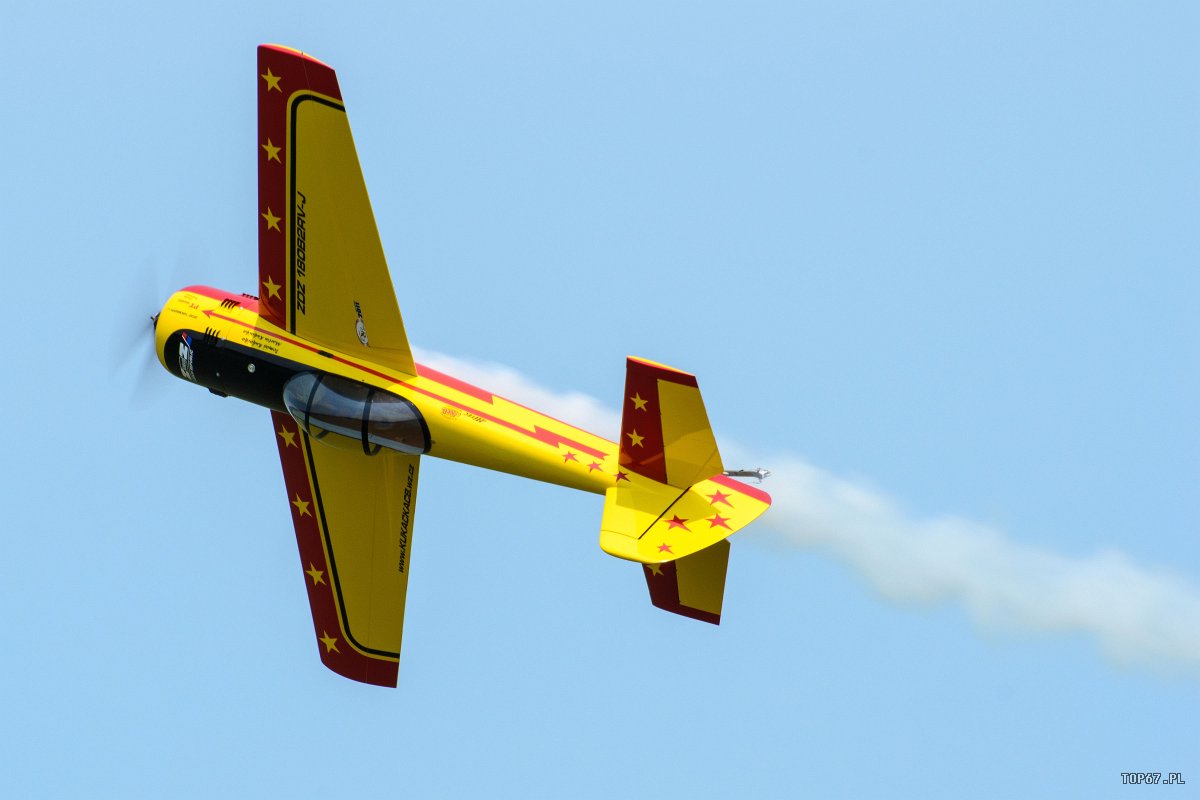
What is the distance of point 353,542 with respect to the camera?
27.1 meters

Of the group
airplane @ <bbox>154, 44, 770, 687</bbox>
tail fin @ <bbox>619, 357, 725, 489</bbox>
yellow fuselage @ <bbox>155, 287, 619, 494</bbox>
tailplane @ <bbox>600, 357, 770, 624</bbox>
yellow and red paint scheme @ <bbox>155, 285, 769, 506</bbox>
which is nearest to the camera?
tailplane @ <bbox>600, 357, 770, 624</bbox>

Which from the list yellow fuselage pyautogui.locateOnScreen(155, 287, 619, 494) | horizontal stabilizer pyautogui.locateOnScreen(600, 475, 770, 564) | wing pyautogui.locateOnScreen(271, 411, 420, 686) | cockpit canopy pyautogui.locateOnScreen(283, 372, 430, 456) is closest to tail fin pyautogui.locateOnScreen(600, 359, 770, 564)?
horizontal stabilizer pyautogui.locateOnScreen(600, 475, 770, 564)

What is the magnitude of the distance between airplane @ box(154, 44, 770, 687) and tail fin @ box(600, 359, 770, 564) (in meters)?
0.02

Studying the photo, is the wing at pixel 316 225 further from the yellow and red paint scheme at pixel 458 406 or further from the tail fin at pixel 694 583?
the tail fin at pixel 694 583

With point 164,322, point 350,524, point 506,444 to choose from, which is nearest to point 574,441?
point 506,444

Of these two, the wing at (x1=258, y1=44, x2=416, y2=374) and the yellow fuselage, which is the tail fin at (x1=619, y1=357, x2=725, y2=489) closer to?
the yellow fuselage

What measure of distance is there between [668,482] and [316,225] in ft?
17.7

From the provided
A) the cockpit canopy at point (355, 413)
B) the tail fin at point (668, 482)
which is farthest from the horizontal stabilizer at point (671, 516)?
the cockpit canopy at point (355, 413)

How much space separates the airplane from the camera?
23594 millimetres

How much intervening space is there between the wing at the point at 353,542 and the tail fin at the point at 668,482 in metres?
3.84

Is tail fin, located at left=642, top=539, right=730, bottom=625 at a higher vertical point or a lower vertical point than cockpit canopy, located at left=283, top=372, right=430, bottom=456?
lower

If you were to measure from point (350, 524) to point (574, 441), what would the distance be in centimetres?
403

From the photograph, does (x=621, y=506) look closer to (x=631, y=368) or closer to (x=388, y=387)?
(x=631, y=368)

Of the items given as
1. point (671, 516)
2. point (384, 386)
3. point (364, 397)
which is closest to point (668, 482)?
point (671, 516)
